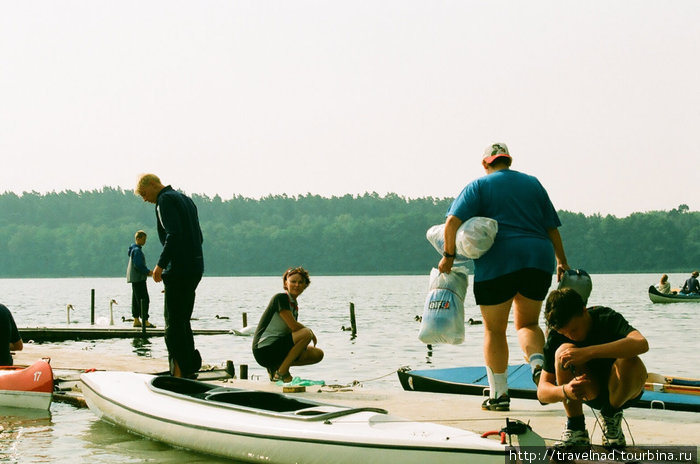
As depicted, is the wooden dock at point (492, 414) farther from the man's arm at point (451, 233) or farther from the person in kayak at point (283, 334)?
the man's arm at point (451, 233)

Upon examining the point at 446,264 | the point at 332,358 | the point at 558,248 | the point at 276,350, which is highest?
the point at 558,248

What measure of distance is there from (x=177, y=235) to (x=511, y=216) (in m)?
3.43

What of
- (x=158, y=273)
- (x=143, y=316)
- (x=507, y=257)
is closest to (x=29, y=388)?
(x=158, y=273)

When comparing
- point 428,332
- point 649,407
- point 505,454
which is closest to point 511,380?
point 649,407

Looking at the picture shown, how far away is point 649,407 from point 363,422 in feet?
11.6

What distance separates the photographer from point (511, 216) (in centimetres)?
703

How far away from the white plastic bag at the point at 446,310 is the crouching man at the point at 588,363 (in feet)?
6.66

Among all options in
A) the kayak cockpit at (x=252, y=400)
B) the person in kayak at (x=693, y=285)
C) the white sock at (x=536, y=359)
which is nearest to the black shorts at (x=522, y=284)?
the white sock at (x=536, y=359)

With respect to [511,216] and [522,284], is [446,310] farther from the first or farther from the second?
[511,216]

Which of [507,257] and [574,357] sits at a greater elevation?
[507,257]

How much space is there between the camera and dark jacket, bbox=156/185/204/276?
29.1 feet

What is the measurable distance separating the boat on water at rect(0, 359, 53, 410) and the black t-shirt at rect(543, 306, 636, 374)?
5521 mm

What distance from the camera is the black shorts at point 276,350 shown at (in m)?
9.48

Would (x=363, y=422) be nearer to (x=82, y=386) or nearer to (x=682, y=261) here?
(x=82, y=386)
